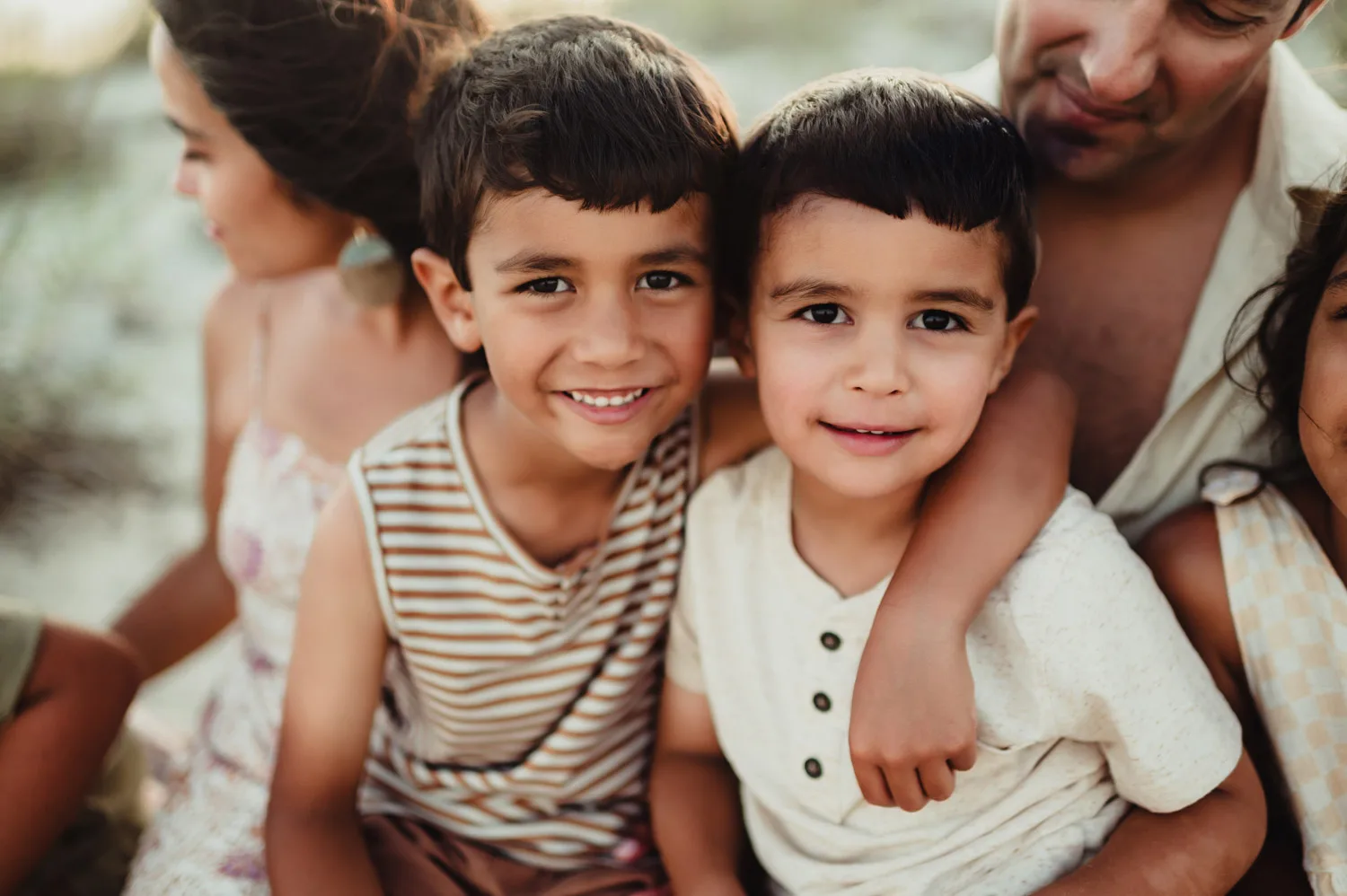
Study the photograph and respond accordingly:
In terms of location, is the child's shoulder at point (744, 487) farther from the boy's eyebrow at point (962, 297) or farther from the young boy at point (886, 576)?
the boy's eyebrow at point (962, 297)

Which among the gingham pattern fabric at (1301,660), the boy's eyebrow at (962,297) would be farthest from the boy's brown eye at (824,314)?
the gingham pattern fabric at (1301,660)

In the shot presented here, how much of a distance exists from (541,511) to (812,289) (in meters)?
0.56

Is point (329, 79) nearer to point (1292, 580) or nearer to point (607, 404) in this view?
point (607, 404)

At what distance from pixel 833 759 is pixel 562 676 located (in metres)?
0.43

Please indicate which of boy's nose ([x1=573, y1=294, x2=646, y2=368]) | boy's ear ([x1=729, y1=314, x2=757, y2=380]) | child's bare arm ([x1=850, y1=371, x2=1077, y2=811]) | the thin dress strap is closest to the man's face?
child's bare arm ([x1=850, y1=371, x2=1077, y2=811])

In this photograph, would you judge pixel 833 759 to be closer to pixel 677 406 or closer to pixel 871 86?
pixel 677 406

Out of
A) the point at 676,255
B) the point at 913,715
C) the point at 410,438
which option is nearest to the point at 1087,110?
the point at 676,255

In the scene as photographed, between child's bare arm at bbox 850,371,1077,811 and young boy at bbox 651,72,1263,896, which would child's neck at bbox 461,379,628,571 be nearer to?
young boy at bbox 651,72,1263,896

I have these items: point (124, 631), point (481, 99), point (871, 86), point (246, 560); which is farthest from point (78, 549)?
point (871, 86)

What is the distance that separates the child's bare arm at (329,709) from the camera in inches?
69.3

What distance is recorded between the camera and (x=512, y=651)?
1810 millimetres

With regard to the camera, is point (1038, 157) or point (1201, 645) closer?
point (1201, 645)

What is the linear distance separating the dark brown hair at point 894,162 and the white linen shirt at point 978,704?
1.20ft

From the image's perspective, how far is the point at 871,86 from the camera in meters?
1.63
